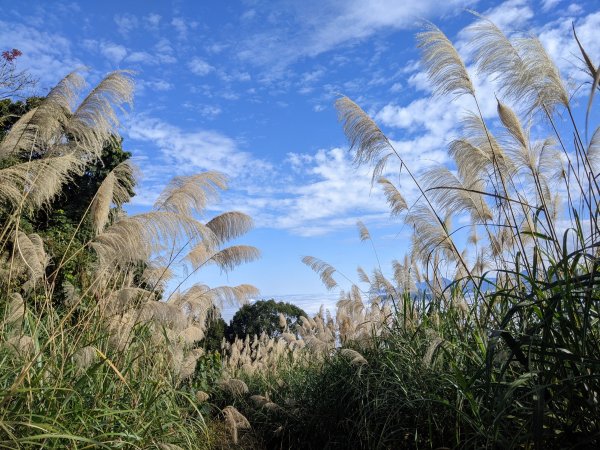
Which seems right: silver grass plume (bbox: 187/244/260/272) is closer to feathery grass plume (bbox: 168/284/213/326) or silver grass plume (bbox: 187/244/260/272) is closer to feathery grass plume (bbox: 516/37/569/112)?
feathery grass plume (bbox: 168/284/213/326)

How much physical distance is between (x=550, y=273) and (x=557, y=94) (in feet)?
4.19

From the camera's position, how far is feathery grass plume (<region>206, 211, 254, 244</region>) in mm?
5398

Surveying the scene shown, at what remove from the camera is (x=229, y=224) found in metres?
5.40

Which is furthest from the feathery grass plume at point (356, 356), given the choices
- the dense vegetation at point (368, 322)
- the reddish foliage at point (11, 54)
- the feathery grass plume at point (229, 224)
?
the reddish foliage at point (11, 54)

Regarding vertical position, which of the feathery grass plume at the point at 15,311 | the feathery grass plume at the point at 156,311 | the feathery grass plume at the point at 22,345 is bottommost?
the feathery grass plume at the point at 22,345

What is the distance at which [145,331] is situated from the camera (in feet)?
→ 17.5

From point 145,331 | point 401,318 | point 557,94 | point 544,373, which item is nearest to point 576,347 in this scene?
point 544,373

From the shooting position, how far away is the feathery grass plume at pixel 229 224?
5.40 m

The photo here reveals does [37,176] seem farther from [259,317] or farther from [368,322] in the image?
[259,317]

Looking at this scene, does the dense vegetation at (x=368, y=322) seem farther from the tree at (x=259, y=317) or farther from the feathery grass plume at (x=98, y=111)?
the tree at (x=259, y=317)

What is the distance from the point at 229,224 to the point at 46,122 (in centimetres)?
187

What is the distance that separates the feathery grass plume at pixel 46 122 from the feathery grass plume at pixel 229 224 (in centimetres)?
159

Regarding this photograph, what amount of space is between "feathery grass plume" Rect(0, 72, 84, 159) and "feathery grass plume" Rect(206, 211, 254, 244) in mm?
1592

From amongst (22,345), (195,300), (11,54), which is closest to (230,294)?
(195,300)
